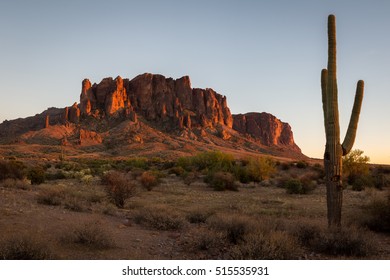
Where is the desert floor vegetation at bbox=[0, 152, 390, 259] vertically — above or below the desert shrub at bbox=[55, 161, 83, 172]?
below

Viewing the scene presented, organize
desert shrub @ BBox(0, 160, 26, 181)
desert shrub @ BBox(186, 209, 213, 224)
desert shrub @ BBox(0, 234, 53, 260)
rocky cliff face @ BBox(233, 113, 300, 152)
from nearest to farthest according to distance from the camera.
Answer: desert shrub @ BBox(0, 234, 53, 260)
desert shrub @ BBox(186, 209, 213, 224)
desert shrub @ BBox(0, 160, 26, 181)
rocky cliff face @ BBox(233, 113, 300, 152)

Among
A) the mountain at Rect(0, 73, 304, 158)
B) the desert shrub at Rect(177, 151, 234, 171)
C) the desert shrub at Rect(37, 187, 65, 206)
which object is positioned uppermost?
the mountain at Rect(0, 73, 304, 158)

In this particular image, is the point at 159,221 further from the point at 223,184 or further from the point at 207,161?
the point at 207,161

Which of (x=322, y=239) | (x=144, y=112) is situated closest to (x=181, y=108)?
(x=144, y=112)

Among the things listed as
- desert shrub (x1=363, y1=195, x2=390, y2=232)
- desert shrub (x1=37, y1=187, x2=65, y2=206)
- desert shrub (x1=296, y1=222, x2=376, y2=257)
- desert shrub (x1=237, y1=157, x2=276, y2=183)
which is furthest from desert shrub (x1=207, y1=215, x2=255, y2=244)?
desert shrub (x1=237, y1=157, x2=276, y2=183)

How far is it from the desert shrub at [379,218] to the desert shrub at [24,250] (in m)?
9.71

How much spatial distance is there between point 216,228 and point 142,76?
14688 cm

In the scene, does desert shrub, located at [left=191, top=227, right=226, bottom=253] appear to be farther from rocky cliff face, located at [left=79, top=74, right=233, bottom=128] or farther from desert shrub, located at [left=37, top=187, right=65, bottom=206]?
rocky cliff face, located at [left=79, top=74, right=233, bottom=128]

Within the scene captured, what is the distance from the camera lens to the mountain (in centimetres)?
10275

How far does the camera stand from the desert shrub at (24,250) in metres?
5.91

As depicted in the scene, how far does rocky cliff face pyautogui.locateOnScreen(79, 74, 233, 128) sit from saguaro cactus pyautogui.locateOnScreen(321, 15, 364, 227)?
116 m

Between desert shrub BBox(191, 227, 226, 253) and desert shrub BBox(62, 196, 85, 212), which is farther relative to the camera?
desert shrub BBox(62, 196, 85, 212)

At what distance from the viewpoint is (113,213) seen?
491 inches

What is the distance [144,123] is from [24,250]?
394 ft
